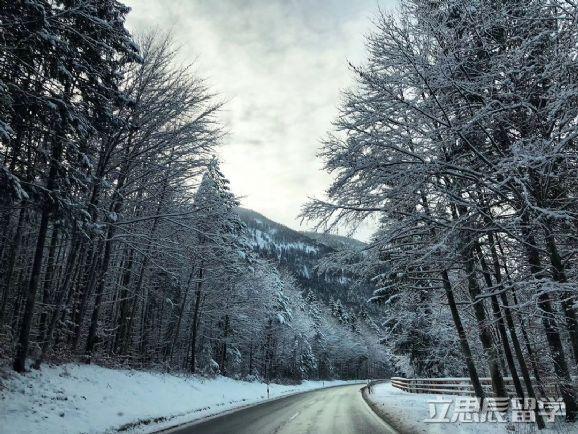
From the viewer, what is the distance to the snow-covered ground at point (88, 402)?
338 inches

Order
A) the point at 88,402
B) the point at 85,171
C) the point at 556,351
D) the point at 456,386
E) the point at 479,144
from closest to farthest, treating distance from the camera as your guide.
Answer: the point at 556,351, the point at 479,144, the point at 88,402, the point at 85,171, the point at 456,386

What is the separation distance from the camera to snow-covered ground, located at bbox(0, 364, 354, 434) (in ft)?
28.2

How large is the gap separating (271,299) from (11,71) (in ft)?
120

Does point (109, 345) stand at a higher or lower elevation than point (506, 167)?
lower

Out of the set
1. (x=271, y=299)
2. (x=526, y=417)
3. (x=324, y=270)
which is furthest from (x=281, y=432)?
(x=271, y=299)

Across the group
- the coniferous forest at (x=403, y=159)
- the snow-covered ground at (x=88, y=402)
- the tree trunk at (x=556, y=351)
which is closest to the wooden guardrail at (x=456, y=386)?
the tree trunk at (x=556, y=351)

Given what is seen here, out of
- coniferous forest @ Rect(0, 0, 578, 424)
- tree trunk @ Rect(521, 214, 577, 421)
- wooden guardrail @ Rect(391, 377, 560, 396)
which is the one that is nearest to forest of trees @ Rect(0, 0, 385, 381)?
coniferous forest @ Rect(0, 0, 578, 424)

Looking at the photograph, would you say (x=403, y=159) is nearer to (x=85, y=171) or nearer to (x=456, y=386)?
(x=85, y=171)

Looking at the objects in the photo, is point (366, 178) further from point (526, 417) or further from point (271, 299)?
point (271, 299)

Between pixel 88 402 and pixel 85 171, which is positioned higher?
pixel 85 171

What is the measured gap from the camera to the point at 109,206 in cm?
1551

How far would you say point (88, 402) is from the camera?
10.9 meters

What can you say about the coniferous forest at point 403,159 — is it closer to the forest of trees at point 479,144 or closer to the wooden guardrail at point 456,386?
the forest of trees at point 479,144

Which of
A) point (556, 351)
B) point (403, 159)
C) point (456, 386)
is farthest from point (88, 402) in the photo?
point (456, 386)
